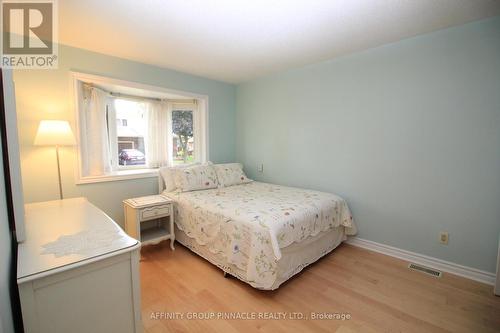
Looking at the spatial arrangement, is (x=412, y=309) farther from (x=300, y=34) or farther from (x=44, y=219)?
(x=44, y=219)

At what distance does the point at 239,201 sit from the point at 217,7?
1.83 metres

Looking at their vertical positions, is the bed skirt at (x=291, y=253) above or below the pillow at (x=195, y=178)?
below

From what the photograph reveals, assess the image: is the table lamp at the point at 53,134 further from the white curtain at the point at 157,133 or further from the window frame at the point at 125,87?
→ the white curtain at the point at 157,133

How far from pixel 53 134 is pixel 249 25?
2.12 metres

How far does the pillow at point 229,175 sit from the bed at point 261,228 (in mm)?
375

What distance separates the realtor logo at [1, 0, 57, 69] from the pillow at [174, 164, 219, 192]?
1.79 metres

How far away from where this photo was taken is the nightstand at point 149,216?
8.00 ft

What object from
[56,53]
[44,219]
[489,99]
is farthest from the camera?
[56,53]

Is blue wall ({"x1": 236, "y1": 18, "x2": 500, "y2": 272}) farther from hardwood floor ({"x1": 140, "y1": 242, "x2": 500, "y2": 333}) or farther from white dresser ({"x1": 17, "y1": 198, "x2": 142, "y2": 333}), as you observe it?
white dresser ({"x1": 17, "y1": 198, "x2": 142, "y2": 333})

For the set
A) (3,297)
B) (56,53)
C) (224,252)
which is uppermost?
(56,53)

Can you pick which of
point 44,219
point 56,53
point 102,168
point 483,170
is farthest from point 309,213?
point 56,53

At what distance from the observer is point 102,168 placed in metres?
2.85

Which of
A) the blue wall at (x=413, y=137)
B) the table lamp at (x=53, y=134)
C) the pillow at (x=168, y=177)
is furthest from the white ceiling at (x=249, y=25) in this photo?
the pillow at (x=168, y=177)

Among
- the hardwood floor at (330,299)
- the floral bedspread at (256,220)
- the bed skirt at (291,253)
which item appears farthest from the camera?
the bed skirt at (291,253)
